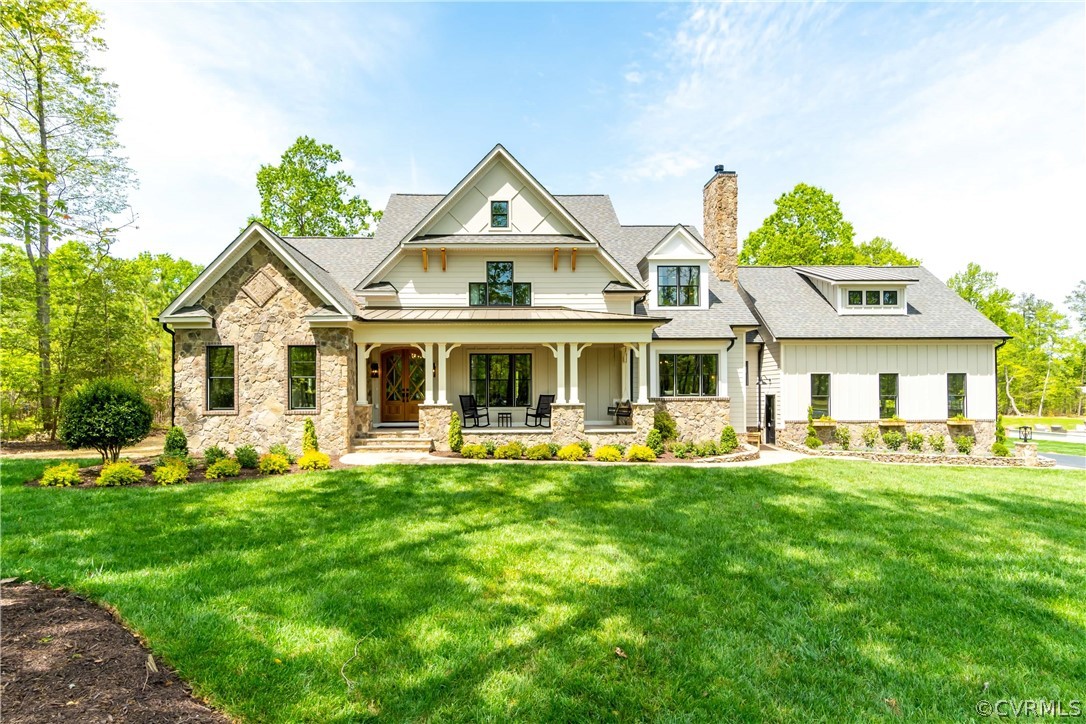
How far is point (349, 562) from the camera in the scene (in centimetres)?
500

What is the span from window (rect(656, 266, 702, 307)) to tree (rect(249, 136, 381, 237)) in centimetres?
2229

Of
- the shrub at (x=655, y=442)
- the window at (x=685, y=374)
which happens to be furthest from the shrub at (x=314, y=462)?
the window at (x=685, y=374)

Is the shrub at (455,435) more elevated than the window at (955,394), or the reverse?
the window at (955,394)

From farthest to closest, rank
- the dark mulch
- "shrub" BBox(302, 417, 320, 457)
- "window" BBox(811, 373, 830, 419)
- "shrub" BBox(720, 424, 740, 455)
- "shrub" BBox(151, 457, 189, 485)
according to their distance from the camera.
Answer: "window" BBox(811, 373, 830, 419) < "shrub" BBox(720, 424, 740, 455) < "shrub" BBox(302, 417, 320, 457) < "shrub" BBox(151, 457, 189, 485) < the dark mulch

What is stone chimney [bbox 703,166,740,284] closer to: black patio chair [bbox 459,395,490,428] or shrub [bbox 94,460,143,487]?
black patio chair [bbox 459,395,490,428]

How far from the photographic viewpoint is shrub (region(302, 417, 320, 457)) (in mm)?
11547

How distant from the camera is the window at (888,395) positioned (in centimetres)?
1602

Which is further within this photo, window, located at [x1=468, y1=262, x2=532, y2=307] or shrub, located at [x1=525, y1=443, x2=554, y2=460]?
window, located at [x1=468, y1=262, x2=532, y2=307]

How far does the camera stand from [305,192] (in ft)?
91.9

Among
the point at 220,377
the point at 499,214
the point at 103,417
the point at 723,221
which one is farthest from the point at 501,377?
the point at 723,221

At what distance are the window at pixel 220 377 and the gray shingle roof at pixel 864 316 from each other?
56.4ft

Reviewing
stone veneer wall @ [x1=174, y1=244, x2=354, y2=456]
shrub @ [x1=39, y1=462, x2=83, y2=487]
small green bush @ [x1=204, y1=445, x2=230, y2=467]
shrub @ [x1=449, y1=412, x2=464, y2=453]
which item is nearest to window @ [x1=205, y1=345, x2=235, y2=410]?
stone veneer wall @ [x1=174, y1=244, x2=354, y2=456]

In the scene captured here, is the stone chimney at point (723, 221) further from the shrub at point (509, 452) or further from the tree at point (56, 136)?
the tree at point (56, 136)

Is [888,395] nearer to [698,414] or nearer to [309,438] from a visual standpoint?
[698,414]
